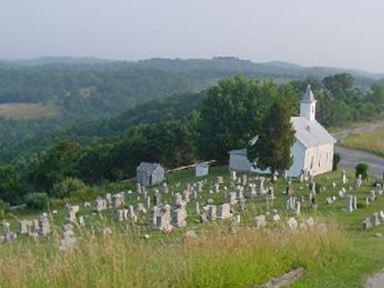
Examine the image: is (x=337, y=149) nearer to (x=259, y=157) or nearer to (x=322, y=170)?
(x=322, y=170)

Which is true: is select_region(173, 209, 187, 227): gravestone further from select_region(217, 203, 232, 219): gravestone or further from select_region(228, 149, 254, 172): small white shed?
select_region(228, 149, 254, 172): small white shed

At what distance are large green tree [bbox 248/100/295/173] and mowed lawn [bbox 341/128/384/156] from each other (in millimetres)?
22931

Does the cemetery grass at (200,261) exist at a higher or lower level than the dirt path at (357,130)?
higher

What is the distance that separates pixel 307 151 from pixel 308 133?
2.94m

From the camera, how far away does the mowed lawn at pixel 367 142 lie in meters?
63.9

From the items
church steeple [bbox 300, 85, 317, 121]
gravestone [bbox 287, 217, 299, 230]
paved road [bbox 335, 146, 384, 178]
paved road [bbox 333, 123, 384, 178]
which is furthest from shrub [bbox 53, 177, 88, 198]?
gravestone [bbox 287, 217, 299, 230]

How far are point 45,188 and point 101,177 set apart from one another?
552cm

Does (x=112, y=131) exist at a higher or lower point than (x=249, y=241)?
lower

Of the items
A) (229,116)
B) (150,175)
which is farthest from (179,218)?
(229,116)

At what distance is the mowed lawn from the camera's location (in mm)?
63941

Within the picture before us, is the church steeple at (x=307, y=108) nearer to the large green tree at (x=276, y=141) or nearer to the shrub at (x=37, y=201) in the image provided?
the large green tree at (x=276, y=141)

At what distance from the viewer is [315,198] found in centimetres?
3259

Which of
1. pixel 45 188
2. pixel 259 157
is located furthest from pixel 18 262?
pixel 45 188

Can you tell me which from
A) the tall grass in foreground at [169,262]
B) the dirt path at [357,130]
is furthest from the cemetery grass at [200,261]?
the dirt path at [357,130]
